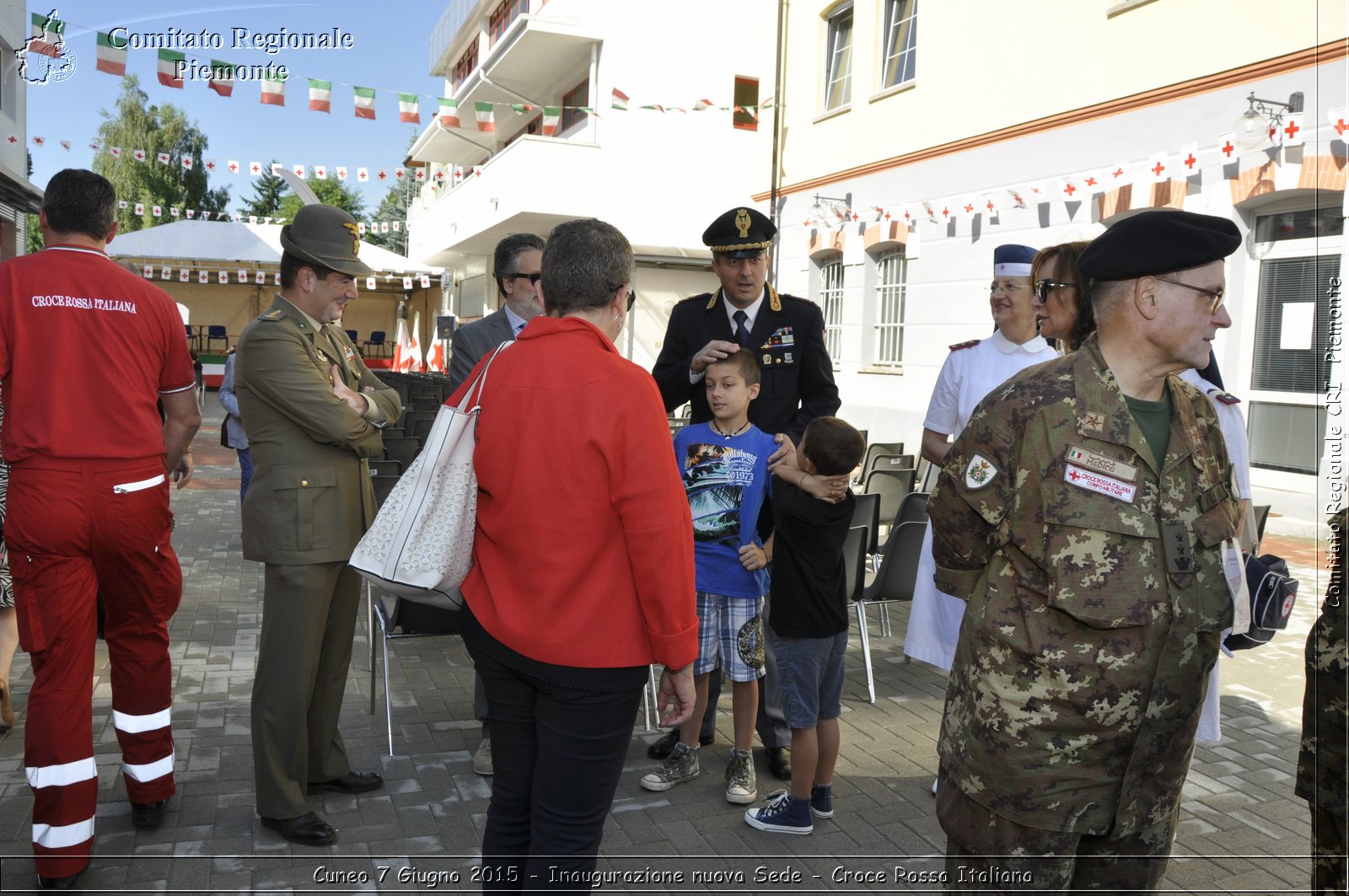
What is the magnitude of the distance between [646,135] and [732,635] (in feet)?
56.9

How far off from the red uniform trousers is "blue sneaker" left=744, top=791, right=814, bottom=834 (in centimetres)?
224

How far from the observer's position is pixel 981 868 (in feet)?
7.63

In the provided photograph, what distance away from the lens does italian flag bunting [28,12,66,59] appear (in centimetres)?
941

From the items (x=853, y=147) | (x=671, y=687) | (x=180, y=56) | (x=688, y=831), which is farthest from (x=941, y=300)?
(x=671, y=687)

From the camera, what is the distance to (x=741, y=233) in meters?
4.16

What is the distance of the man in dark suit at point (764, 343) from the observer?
420 centimetres

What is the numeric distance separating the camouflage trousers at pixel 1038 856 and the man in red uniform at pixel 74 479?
8.82ft

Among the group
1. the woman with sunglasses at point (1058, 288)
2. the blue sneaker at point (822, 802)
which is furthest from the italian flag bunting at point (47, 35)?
the blue sneaker at point (822, 802)

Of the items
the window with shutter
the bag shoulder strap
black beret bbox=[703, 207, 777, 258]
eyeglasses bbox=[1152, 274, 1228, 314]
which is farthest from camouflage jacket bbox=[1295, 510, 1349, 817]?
the window with shutter

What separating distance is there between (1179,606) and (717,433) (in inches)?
81.7

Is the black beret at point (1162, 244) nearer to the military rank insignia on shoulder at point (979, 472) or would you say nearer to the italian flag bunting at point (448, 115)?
the military rank insignia on shoulder at point (979, 472)

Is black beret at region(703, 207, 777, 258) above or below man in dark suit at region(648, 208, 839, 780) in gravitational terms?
above

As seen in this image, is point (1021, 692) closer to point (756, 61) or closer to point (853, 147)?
point (853, 147)

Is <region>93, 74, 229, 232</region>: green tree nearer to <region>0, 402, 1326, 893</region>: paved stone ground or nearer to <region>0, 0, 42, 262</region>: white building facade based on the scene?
<region>0, 0, 42, 262</region>: white building facade
